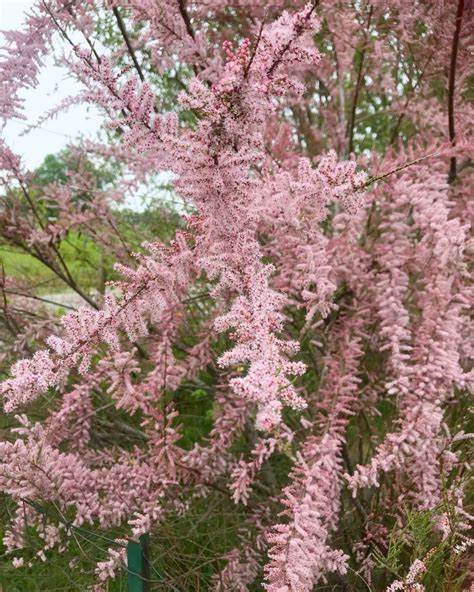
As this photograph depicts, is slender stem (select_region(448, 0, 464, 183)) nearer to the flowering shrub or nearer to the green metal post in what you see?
the flowering shrub

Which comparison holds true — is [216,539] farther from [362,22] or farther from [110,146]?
[362,22]

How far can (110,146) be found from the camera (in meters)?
2.71

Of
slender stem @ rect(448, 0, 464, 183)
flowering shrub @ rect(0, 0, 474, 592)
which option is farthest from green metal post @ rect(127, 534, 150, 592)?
slender stem @ rect(448, 0, 464, 183)

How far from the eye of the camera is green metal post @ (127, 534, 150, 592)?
1632mm

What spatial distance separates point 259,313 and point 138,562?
2.64 feet

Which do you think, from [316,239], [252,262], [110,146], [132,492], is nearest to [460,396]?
[316,239]

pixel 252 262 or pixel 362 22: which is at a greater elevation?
pixel 362 22

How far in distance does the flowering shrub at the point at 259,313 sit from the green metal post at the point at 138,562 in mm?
30

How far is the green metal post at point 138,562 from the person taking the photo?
5.35 ft

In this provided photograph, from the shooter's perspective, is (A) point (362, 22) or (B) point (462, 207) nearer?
(B) point (462, 207)

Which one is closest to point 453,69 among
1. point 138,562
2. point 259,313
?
point 259,313

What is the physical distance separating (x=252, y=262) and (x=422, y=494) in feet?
2.35

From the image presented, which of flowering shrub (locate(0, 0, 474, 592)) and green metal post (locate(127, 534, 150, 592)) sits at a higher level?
flowering shrub (locate(0, 0, 474, 592))

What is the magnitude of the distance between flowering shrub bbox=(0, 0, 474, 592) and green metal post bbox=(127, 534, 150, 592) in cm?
3
